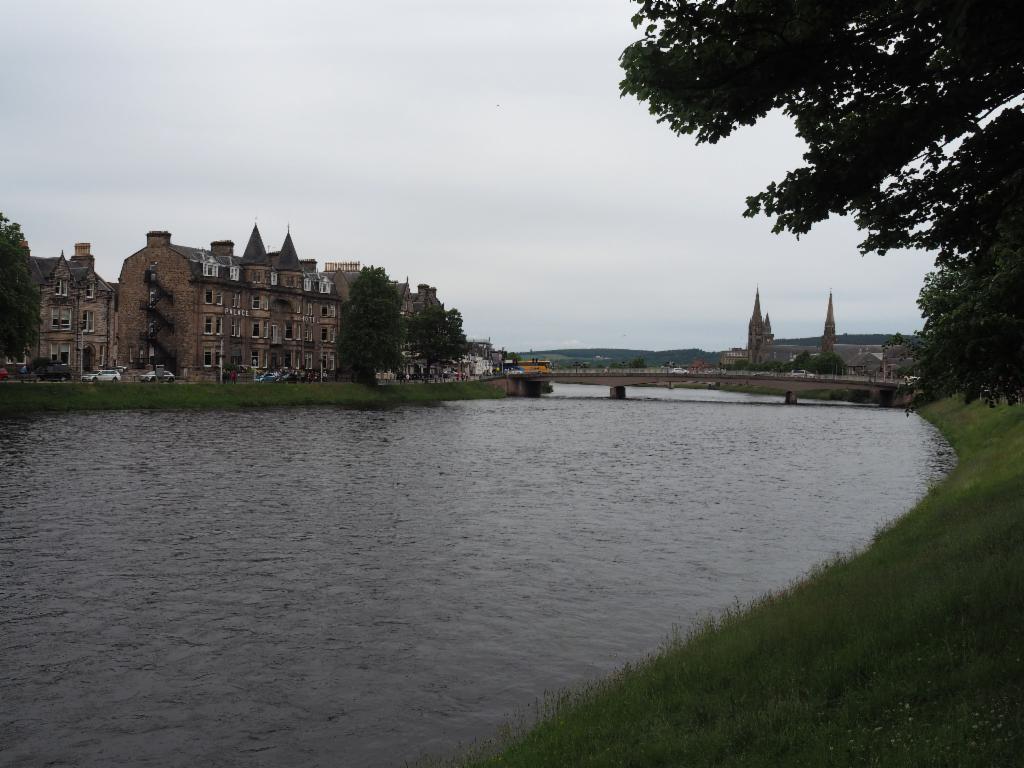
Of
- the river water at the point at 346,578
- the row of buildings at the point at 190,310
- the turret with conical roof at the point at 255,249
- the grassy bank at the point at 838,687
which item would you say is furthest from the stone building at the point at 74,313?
the grassy bank at the point at 838,687

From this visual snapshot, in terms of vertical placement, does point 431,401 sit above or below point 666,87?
below

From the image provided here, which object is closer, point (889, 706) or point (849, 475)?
point (889, 706)

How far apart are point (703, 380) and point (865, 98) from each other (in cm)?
12860

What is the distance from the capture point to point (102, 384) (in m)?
72.3

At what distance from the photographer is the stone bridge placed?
410 feet

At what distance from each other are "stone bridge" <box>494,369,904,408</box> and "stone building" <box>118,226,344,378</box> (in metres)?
39.6

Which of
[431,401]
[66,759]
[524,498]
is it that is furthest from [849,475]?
[431,401]

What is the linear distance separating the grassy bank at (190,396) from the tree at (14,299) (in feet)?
13.8

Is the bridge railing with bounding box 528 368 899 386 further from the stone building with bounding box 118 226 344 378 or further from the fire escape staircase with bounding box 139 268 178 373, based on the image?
the fire escape staircase with bounding box 139 268 178 373

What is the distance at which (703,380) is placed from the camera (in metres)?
138

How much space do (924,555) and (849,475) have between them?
2678cm

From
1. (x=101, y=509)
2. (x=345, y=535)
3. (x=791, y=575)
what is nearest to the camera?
(x=791, y=575)

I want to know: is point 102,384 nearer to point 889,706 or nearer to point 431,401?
point 431,401

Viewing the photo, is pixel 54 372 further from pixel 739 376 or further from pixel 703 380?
pixel 739 376
